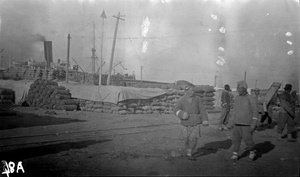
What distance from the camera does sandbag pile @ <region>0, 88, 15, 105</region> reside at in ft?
78.7

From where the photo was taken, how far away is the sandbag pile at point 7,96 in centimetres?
2400

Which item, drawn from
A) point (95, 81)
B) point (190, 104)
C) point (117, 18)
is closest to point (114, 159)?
point (190, 104)

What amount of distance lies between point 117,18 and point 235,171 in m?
24.0

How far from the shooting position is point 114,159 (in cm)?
621

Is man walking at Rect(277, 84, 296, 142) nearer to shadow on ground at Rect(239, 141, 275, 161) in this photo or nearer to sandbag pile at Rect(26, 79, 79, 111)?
shadow on ground at Rect(239, 141, 275, 161)

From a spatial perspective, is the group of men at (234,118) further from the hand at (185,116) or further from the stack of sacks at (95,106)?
the stack of sacks at (95,106)

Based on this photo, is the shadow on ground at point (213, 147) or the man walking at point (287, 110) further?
the man walking at point (287, 110)

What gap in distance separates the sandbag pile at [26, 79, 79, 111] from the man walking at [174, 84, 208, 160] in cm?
1448

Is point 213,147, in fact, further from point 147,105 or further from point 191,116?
point 147,105

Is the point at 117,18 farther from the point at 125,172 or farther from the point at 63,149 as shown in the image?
the point at 125,172

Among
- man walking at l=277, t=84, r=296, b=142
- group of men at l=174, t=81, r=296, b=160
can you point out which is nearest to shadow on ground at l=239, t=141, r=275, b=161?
group of men at l=174, t=81, r=296, b=160

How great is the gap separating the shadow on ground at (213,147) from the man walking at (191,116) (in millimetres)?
681

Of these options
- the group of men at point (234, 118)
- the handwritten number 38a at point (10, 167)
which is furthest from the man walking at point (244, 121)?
the handwritten number 38a at point (10, 167)

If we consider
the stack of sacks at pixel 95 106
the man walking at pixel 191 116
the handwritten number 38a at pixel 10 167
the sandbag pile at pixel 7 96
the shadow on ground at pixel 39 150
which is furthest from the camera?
the sandbag pile at pixel 7 96
